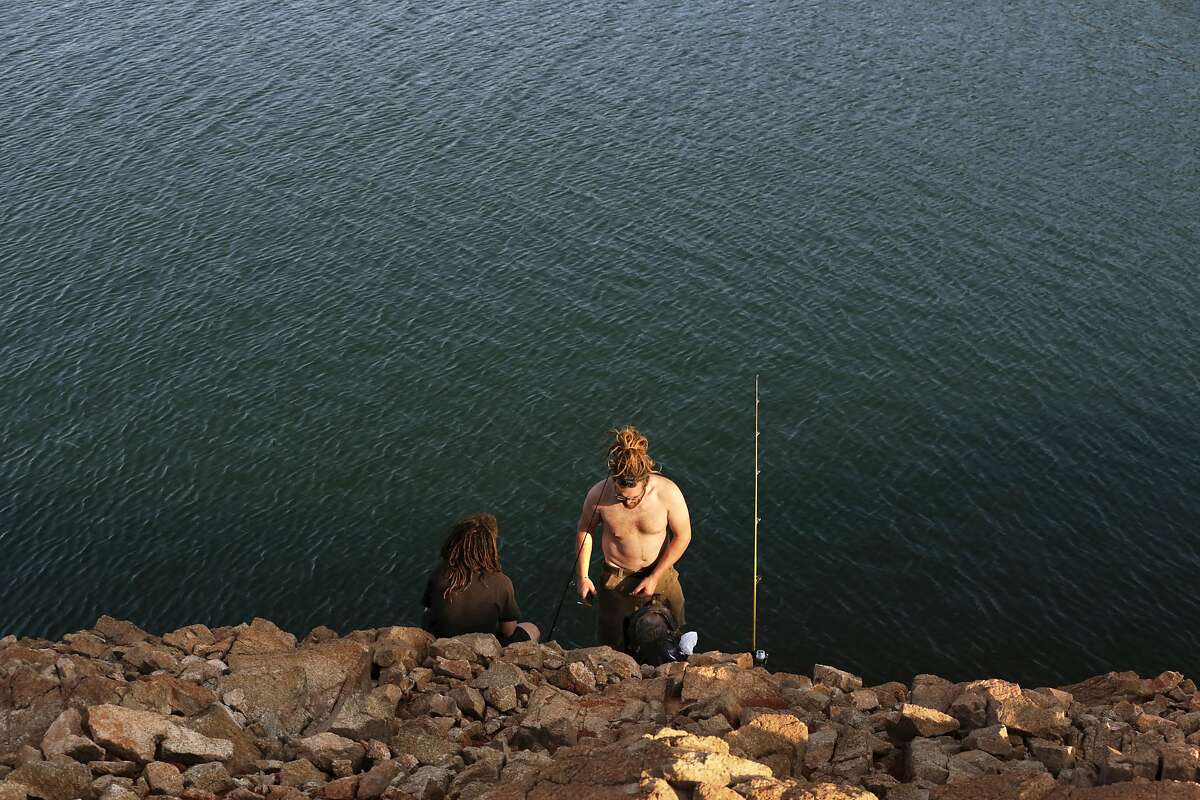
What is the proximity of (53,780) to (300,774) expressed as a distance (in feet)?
5.47

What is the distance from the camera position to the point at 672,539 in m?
11.9

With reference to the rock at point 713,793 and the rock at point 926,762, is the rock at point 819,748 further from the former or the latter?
the rock at point 713,793

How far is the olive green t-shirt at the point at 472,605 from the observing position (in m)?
11.9

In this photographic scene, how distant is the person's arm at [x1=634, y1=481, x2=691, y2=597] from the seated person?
123 centimetres

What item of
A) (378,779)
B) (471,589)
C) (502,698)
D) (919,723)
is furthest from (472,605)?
(919,723)

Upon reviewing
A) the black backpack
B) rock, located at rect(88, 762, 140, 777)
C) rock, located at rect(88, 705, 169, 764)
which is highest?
the black backpack

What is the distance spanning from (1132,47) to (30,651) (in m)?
39.0

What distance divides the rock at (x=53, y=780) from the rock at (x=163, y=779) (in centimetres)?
41

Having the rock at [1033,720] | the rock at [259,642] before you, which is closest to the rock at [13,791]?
the rock at [259,642]

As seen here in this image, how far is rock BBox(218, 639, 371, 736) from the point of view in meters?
11.2

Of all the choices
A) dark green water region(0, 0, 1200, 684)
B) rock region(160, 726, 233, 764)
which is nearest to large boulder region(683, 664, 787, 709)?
rock region(160, 726, 233, 764)

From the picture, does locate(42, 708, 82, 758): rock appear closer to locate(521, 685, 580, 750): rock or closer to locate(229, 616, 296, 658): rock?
locate(229, 616, 296, 658): rock

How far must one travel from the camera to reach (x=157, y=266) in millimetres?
31562

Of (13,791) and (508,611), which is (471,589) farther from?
(13,791)
